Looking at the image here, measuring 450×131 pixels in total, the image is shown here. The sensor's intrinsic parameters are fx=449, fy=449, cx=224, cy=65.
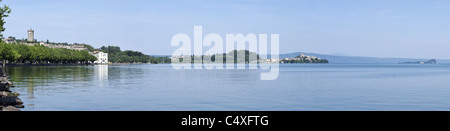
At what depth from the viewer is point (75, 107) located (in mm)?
28938
